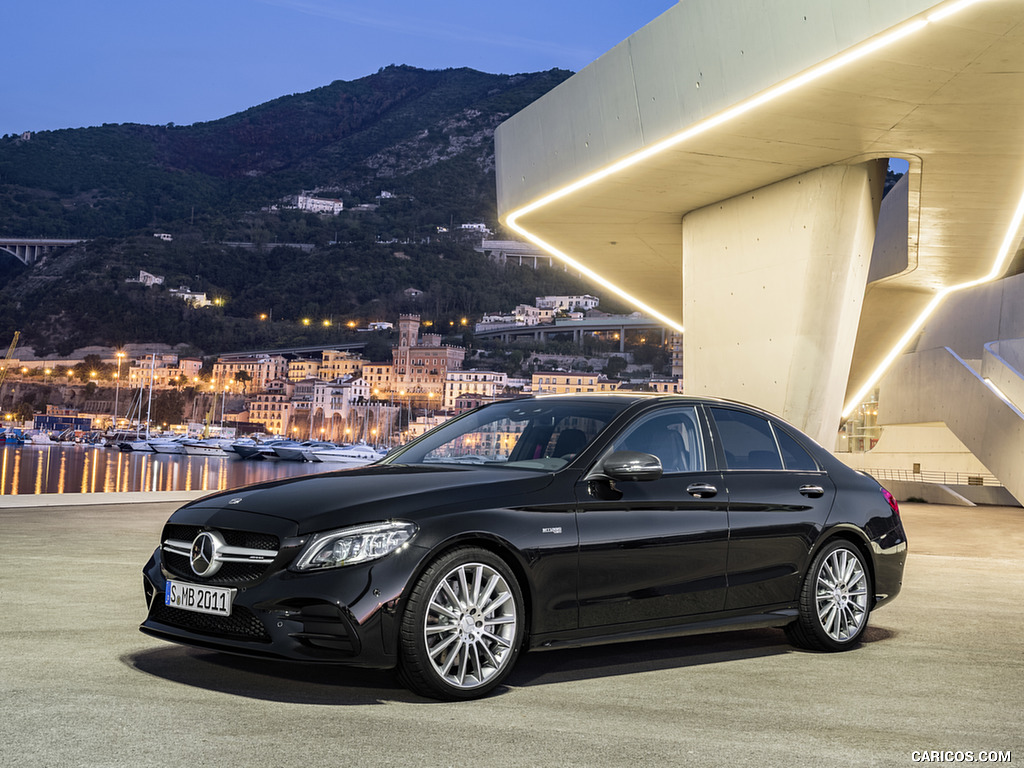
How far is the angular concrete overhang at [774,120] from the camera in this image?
407 inches

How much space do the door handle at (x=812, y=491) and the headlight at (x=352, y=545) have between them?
113 inches

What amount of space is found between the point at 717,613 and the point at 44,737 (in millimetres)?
3539

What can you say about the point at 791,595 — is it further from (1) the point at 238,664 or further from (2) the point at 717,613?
(1) the point at 238,664

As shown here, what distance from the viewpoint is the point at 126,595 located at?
8.09m

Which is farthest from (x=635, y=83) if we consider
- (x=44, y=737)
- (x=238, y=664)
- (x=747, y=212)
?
(x=44, y=737)

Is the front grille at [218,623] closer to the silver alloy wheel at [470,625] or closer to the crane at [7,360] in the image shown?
the silver alloy wheel at [470,625]

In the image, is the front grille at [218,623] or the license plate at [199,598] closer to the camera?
the front grille at [218,623]

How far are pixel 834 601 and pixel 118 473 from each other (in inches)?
3409

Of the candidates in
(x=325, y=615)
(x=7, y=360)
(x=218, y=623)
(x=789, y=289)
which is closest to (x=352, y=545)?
(x=325, y=615)

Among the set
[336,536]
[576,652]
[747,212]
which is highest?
[747,212]

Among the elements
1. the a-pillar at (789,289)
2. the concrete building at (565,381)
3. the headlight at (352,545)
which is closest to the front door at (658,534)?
the headlight at (352,545)

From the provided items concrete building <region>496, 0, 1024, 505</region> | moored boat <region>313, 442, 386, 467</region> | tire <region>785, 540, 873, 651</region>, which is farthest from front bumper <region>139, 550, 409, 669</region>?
moored boat <region>313, 442, 386, 467</region>

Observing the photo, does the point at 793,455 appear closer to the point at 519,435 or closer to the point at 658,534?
the point at 658,534

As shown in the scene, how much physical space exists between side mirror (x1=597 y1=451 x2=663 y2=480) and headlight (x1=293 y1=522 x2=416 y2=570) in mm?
1201
